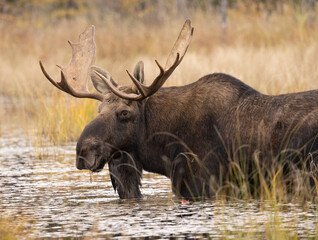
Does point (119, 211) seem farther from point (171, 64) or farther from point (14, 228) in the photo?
point (171, 64)

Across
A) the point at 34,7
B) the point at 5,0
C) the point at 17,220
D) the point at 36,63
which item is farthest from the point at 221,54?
the point at 34,7

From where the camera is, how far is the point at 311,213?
588cm

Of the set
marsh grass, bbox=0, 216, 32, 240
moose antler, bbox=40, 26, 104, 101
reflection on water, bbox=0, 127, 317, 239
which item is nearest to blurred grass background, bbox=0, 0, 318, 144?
moose antler, bbox=40, 26, 104, 101

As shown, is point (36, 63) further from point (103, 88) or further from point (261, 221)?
point (261, 221)

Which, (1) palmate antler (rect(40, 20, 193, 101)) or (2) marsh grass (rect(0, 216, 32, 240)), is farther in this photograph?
(1) palmate antler (rect(40, 20, 193, 101))

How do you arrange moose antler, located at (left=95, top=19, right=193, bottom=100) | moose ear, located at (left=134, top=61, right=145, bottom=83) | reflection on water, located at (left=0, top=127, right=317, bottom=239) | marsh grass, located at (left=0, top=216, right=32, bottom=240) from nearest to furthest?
marsh grass, located at (left=0, top=216, right=32, bottom=240) < reflection on water, located at (left=0, top=127, right=317, bottom=239) < moose antler, located at (left=95, top=19, right=193, bottom=100) < moose ear, located at (left=134, top=61, right=145, bottom=83)

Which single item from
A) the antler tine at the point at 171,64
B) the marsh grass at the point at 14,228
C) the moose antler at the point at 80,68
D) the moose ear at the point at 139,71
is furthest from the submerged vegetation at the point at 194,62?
the moose antler at the point at 80,68

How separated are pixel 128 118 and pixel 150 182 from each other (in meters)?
1.31

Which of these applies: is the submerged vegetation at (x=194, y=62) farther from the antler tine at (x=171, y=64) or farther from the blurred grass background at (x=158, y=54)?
the antler tine at (x=171, y=64)

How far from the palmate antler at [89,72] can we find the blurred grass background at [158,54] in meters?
1.37

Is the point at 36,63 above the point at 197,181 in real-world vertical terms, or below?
above

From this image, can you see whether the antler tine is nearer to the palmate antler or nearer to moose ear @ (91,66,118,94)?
the palmate antler

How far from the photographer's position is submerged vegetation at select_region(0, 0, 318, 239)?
20.9ft

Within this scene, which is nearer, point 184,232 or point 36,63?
point 184,232
